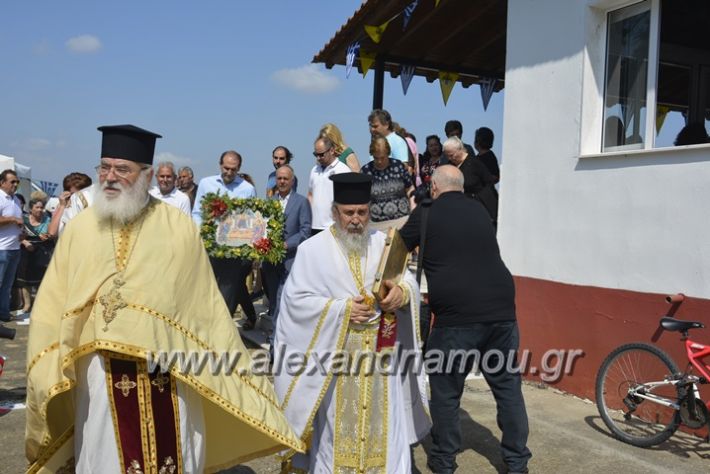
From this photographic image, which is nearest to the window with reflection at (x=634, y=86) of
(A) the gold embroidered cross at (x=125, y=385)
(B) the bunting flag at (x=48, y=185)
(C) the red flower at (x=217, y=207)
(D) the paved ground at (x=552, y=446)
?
(D) the paved ground at (x=552, y=446)

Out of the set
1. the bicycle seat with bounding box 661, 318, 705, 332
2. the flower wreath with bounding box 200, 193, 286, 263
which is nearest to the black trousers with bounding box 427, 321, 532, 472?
the bicycle seat with bounding box 661, 318, 705, 332

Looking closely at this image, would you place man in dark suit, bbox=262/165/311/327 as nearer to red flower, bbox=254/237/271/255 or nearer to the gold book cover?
red flower, bbox=254/237/271/255

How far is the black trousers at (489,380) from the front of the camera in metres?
4.39

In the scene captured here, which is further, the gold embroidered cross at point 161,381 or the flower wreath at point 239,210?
the flower wreath at point 239,210

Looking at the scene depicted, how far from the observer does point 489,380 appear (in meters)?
4.58

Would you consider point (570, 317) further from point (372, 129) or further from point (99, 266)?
point (99, 266)

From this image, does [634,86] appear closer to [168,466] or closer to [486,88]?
[168,466]

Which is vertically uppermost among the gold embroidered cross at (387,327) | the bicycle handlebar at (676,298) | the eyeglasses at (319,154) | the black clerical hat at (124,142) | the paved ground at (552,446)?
the eyeglasses at (319,154)

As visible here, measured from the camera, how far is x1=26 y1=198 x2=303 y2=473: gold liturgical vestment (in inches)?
118

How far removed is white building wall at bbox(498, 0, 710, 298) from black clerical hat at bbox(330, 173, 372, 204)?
10.3 ft

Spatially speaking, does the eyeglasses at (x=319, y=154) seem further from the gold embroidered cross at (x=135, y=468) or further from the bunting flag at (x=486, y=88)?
the bunting flag at (x=486, y=88)

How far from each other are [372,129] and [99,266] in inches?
195

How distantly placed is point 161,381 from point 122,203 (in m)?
0.87

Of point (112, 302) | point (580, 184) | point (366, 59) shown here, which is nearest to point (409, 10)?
Answer: point (366, 59)
